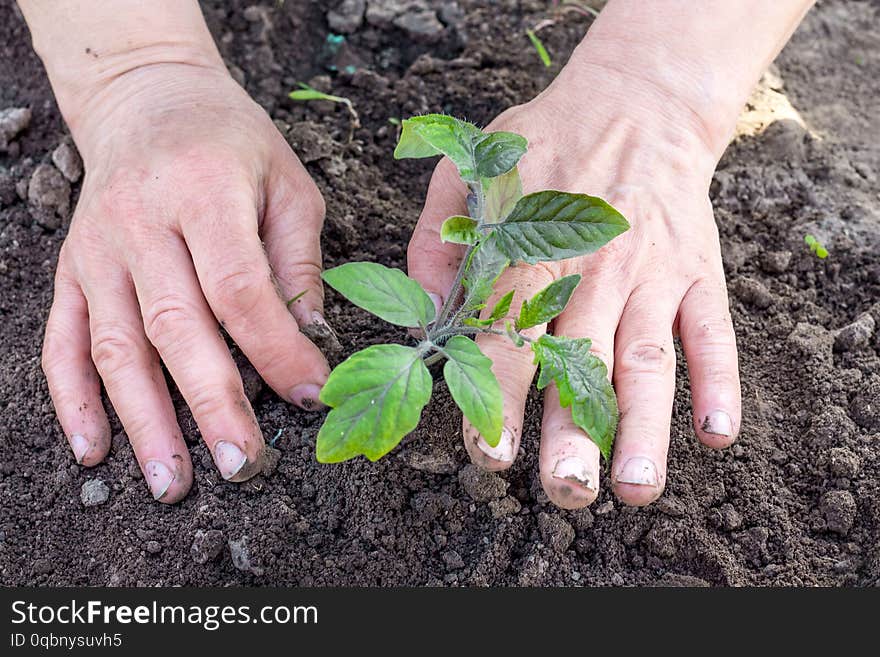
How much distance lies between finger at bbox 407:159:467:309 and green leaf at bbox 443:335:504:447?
0.47 meters

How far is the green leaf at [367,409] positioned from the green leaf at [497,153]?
393 mm

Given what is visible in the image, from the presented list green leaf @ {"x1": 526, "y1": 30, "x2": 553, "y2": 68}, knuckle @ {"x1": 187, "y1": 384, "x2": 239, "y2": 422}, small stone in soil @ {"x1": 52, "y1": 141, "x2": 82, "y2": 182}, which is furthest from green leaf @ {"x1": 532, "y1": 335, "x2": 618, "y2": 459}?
small stone in soil @ {"x1": 52, "y1": 141, "x2": 82, "y2": 182}

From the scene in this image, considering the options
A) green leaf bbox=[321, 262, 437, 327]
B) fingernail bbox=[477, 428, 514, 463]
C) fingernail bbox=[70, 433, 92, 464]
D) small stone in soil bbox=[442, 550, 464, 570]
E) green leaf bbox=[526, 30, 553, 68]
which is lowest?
fingernail bbox=[70, 433, 92, 464]

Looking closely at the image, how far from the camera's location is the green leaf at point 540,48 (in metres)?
2.69

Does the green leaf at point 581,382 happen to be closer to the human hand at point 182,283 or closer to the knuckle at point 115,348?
the human hand at point 182,283

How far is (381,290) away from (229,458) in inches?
21.8

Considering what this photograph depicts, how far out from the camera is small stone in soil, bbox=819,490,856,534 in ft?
5.99

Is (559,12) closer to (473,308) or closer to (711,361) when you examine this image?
(711,361)

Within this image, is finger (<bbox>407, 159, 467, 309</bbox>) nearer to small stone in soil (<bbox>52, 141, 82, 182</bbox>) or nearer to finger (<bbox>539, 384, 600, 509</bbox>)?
finger (<bbox>539, 384, 600, 509</bbox>)

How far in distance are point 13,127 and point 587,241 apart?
1.84m

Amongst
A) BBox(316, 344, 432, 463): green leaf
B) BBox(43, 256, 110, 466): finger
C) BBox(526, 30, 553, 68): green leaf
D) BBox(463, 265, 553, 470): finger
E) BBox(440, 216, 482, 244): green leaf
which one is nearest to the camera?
BBox(316, 344, 432, 463): green leaf

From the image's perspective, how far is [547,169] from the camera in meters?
2.00

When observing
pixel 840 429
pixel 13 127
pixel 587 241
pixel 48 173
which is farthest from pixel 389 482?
pixel 13 127

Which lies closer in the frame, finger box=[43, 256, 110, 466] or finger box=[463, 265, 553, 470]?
finger box=[463, 265, 553, 470]
